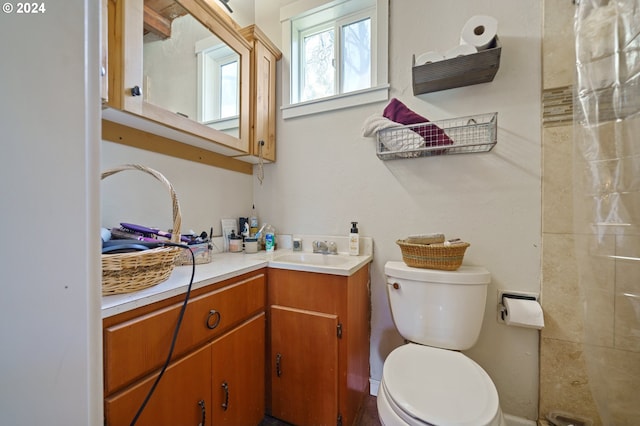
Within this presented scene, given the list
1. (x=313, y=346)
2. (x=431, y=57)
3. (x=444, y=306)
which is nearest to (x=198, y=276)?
(x=313, y=346)

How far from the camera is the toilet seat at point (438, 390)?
0.67m

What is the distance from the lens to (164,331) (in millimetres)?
724

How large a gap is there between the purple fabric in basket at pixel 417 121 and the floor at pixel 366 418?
1.39 metres

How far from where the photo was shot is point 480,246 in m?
1.18

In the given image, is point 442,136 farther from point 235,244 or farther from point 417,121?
point 235,244

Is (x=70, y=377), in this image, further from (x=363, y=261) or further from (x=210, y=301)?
(x=363, y=261)

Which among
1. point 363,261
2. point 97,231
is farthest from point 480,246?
point 97,231

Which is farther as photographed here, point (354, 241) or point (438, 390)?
point (354, 241)

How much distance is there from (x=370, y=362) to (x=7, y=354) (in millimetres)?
1456

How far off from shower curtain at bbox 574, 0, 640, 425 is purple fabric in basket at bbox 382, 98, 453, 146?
0.45 meters

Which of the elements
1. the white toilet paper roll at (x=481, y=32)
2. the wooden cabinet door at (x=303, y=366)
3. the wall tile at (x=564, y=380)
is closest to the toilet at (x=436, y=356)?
the wooden cabinet door at (x=303, y=366)

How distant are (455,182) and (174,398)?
4.72 ft

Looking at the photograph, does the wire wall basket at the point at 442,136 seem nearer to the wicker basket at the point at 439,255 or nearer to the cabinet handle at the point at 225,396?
the wicker basket at the point at 439,255

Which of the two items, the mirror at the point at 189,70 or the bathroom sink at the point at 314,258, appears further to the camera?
the bathroom sink at the point at 314,258
